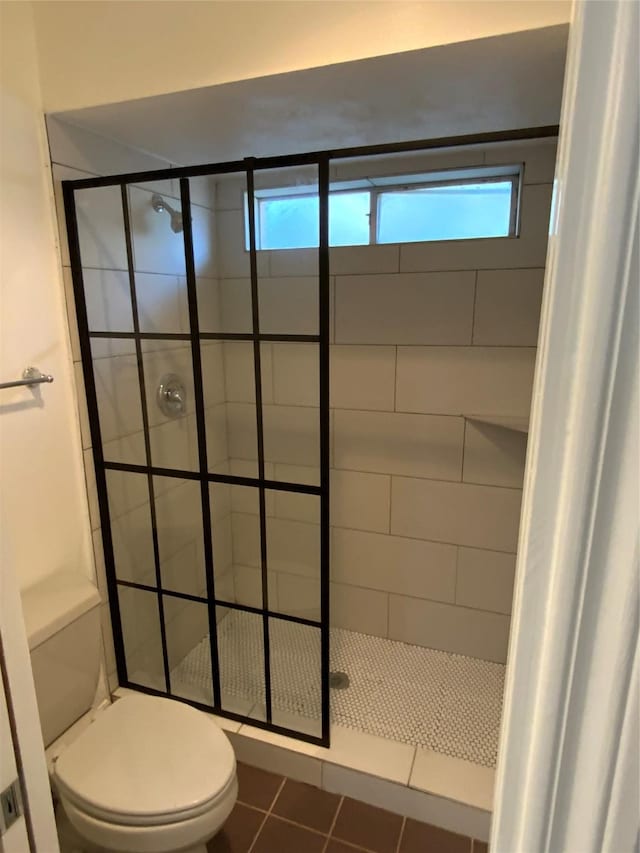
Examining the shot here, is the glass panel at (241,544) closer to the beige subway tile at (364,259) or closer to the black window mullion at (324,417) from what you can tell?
the black window mullion at (324,417)

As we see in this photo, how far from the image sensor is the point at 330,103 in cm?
146

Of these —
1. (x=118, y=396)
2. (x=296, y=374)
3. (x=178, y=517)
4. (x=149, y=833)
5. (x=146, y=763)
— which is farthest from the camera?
(x=178, y=517)

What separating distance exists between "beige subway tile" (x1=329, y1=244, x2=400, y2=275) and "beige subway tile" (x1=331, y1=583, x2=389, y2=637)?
1421 mm

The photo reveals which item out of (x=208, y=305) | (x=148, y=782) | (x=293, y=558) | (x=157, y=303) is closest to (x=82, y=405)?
(x=157, y=303)

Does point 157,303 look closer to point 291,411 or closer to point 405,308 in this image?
point 291,411

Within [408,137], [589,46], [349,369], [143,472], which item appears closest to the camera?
[589,46]

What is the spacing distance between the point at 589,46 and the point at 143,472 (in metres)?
1.81

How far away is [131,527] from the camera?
1.97 m

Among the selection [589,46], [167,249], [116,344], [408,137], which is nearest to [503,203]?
[408,137]

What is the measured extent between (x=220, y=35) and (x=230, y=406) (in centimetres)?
105

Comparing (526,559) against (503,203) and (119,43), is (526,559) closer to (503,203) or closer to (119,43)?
(119,43)

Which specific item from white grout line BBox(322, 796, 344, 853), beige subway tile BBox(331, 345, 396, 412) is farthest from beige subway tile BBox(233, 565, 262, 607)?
beige subway tile BBox(331, 345, 396, 412)

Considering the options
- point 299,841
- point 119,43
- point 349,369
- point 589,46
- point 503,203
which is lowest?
point 299,841

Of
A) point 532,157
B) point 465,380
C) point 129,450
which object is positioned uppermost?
point 532,157
